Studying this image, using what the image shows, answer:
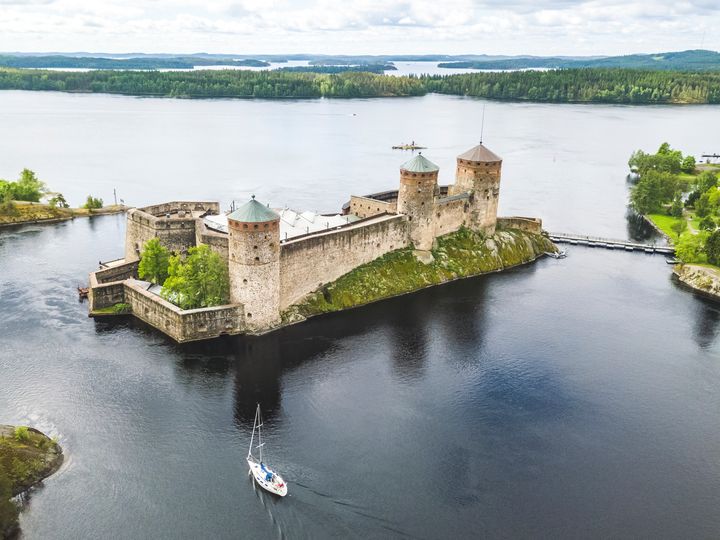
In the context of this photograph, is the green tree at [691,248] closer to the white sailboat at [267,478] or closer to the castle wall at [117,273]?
the white sailboat at [267,478]

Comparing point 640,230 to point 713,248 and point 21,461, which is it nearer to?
point 713,248

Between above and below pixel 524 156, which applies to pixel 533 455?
below

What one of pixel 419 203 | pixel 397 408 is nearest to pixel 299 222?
pixel 419 203

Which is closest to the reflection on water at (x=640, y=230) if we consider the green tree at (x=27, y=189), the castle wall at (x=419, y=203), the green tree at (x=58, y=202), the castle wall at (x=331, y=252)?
the castle wall at (x=419, y=203)

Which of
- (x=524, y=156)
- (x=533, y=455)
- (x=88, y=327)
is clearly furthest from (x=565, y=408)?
(x=524, y=156)

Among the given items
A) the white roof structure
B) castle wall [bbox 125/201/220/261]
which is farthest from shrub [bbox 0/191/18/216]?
the white roof structure

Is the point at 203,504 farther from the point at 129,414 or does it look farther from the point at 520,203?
the point at 520,203
